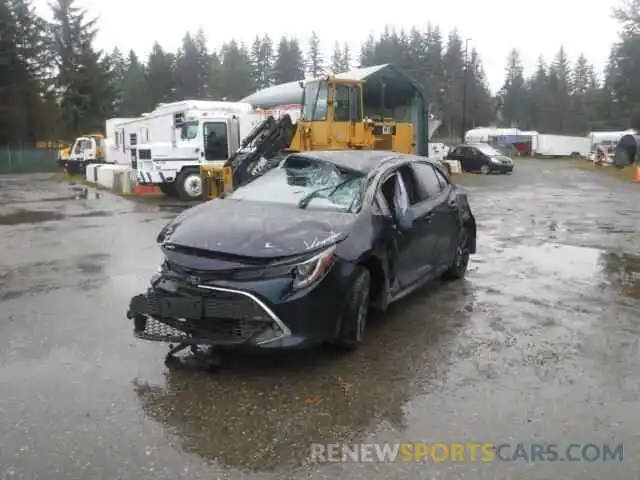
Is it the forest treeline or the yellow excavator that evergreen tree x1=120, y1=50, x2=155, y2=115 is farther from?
the yellow excavator

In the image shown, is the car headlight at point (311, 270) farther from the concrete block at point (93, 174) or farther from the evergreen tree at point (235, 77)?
the evergreen tree at point (235, 77)

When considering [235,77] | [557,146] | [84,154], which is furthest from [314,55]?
[84,154]

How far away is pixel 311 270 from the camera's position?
4.92 metres

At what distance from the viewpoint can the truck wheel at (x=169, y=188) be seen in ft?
67.5

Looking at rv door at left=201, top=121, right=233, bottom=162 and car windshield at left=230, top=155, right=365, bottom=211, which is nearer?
car windshield at left=230, top=155, right=365, bottom=211

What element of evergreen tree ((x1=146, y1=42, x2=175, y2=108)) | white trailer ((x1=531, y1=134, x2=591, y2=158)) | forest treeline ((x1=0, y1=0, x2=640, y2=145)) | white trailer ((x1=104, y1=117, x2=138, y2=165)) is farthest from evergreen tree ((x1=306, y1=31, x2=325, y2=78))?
white trailer ((x1=104, y1=117, x2=138, y2=165))

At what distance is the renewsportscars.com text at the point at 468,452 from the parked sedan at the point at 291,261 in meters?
1.13

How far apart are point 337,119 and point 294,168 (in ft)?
42.6

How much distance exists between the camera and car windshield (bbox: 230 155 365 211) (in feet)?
19.6

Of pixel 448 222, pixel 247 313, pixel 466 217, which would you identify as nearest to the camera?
pixel 247 313

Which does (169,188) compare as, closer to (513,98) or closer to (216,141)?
(216,141)

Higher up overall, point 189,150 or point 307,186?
→ point 189,150

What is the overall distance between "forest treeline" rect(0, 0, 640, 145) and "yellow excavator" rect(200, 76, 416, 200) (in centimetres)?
2404

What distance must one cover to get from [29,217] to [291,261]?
12895 millimetres
